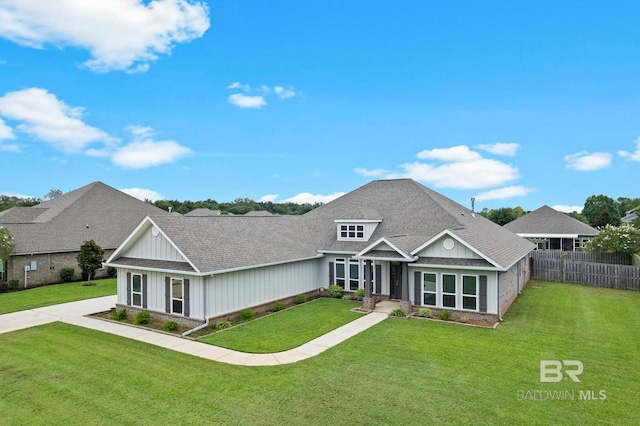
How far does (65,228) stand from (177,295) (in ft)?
73.7

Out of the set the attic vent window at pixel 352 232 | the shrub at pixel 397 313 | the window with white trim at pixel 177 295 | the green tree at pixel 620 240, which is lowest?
the shrub at pixel 397 313

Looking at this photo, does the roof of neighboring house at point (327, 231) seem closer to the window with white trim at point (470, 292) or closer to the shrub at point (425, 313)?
the window with white trim at point (470, 292)

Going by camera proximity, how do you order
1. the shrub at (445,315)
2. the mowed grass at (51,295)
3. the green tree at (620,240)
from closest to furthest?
the shrub at (445,315), the mowed grass at (51,295), the green tree at (620,240)

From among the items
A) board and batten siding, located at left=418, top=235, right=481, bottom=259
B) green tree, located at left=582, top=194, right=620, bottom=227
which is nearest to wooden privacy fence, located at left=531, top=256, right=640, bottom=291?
board and batten siding, located at left=418, top=235, right=481, bottom=259

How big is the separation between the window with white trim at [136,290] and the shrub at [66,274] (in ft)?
52.7

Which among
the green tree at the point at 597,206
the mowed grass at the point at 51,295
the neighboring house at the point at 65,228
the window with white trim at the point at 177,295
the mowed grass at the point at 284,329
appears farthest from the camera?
the green tree at the point at 597,206

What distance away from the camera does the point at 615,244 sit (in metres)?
28.6

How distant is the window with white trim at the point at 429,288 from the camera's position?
1800 cm

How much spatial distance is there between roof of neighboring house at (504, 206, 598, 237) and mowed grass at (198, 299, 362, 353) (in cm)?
3410

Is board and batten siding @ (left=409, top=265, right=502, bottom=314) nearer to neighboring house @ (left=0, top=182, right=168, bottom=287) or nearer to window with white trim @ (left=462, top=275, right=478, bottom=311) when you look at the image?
window with white trim @ (left=462, top=275, right=478, bottom=311)

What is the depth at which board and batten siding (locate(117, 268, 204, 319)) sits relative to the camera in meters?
16.0

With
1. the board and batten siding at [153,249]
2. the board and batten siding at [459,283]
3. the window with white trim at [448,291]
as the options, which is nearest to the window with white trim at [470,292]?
the board and batten siding at [459,283]

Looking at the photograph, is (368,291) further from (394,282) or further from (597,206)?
(597,206)

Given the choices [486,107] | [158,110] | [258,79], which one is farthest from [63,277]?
[486,107]
